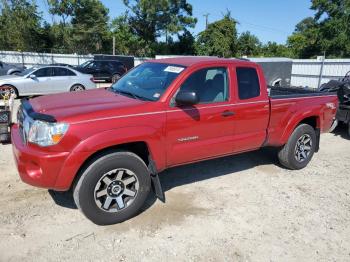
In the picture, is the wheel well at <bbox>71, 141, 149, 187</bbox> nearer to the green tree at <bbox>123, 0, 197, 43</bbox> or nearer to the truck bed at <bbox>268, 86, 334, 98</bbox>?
the truck bed at <bbox>268, 86, 334, 98</bbox>

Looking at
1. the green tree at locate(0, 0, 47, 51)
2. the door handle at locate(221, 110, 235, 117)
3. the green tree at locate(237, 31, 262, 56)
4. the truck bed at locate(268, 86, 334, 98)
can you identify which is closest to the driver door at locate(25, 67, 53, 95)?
the truck bed at locate(268, 86, 334, 98)

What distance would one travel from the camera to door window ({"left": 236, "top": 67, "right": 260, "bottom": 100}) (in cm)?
Answer: 489

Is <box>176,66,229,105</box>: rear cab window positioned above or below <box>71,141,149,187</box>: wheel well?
above

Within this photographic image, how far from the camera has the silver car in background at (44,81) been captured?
45.7ft

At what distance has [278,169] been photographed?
607 cm

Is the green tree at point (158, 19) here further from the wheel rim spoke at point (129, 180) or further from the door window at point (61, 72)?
the wheel rim spoke at point (129, 180)

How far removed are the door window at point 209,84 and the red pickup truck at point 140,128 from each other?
1 cm

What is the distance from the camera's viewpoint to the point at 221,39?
37719mm

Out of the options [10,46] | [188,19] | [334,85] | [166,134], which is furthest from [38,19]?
[166,134]

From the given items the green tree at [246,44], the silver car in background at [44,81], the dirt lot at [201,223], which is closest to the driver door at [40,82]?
the silver car in background at [44,81]

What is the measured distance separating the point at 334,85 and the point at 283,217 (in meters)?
6.47

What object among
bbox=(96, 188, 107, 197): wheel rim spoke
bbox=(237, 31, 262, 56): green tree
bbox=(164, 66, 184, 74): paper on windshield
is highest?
bbox=(237, 31, 262, 56): green tree

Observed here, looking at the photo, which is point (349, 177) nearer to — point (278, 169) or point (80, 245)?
point (278, 169)

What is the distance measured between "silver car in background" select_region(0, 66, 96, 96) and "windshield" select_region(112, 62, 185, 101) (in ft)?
33.7
